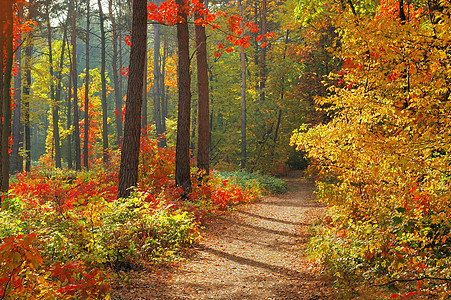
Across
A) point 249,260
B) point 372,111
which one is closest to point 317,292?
point 249,260

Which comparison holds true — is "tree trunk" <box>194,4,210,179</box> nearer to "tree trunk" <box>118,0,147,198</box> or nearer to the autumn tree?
"tree trunk" <box>118,0,147,198</box>

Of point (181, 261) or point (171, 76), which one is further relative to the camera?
point (171, 76)

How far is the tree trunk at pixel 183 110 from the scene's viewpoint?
9734 mm

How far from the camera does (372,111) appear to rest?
5.40 meters

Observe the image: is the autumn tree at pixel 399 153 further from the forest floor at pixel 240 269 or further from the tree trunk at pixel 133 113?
the tree trunk at pixel 133 113

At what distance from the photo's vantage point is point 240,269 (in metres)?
5.82

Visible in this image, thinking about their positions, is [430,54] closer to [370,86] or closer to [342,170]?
[370,86]

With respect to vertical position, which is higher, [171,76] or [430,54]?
[171,76]

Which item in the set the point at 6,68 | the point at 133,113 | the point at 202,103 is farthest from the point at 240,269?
the point at 202,103

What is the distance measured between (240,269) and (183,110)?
5.39m

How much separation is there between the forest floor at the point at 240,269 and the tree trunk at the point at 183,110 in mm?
1550

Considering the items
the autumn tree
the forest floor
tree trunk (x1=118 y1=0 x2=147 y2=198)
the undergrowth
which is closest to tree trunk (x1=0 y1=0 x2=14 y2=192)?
the undergrowth

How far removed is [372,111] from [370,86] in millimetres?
395

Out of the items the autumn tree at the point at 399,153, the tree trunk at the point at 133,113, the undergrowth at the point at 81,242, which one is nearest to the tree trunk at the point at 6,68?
the undergrowth at the point at 81,242
